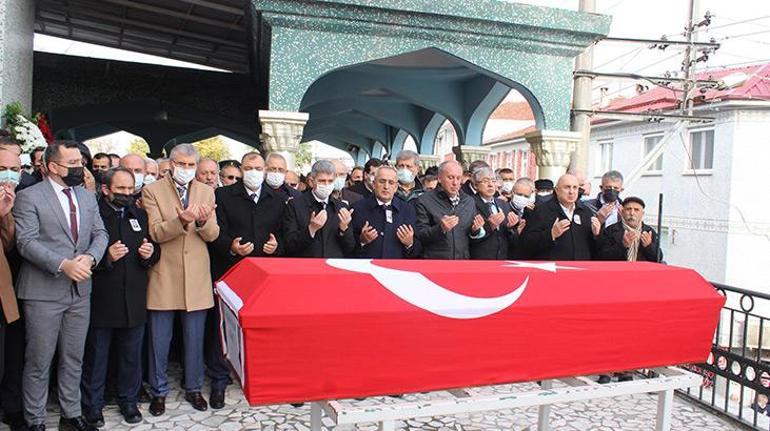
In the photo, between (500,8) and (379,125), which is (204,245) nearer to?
(500,8)

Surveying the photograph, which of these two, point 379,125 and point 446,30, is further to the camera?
point 379,125

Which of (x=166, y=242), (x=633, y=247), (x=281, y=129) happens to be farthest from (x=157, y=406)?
(x=633, y=247)

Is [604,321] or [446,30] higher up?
[446,30]

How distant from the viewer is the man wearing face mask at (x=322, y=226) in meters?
3.88

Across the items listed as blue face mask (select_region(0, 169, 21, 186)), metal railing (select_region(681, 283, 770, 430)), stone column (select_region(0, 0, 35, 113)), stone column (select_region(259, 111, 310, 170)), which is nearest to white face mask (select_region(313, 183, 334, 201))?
blue face mask (select_region(0, 169, 21, 186))

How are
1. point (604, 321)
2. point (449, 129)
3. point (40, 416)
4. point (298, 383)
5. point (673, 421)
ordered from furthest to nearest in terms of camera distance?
point (449, 129) → point (673, 421) → point (40, 416) → point (604, 321) → point (298, 383)

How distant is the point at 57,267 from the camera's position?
2.97 meters

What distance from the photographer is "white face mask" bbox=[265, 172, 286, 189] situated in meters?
4.12

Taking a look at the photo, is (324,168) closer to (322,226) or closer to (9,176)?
(322,226)

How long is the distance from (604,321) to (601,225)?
5.42 feet

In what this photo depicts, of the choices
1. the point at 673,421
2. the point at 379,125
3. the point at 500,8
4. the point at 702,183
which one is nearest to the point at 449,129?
the point at 379,125

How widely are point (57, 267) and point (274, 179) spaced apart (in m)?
1.53

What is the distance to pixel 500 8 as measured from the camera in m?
Answer: 6.30

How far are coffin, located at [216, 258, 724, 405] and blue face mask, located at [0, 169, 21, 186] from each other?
121cm
